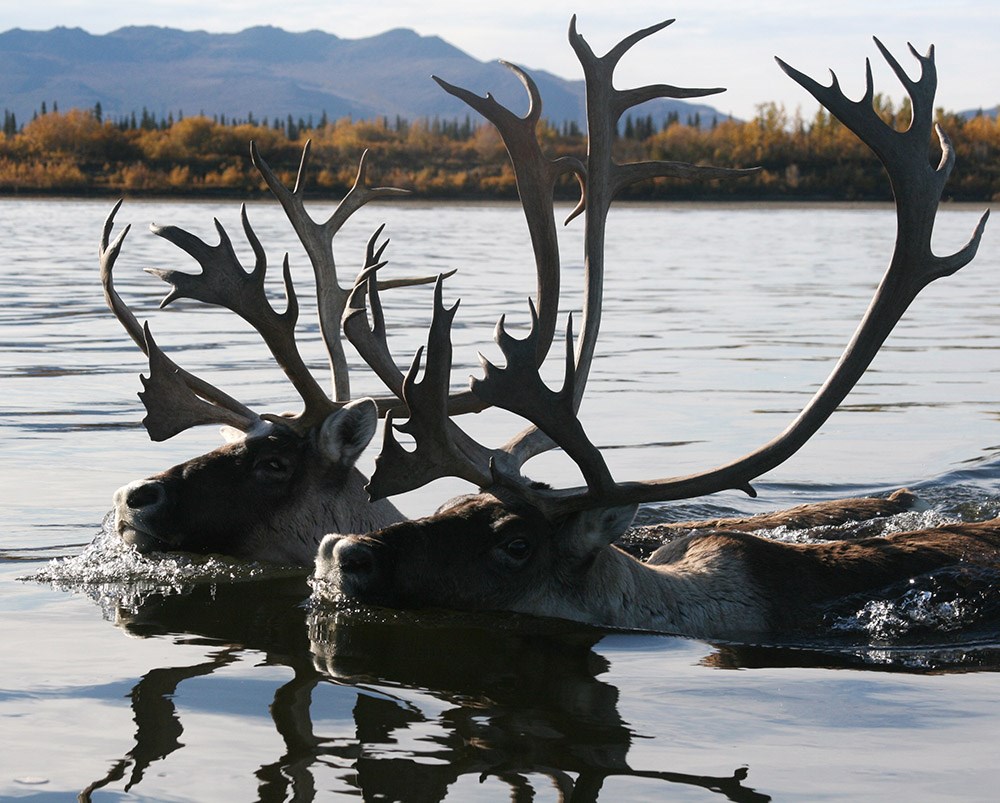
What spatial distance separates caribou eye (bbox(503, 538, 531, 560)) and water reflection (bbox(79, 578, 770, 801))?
0.86ft

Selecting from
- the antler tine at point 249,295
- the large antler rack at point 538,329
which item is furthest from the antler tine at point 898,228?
the antler tine at point 249,295

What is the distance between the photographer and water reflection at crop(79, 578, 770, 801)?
4082mm

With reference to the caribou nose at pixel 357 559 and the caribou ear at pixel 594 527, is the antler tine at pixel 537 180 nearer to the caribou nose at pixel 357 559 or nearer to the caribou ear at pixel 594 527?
the caribou ear at pixel 594 527

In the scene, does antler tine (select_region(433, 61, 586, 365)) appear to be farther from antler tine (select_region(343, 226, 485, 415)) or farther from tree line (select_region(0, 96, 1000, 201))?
tree line (select_region(0, 96, 1000, 201))

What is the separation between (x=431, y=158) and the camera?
87.9 m

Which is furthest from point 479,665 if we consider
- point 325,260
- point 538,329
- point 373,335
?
point 325,260

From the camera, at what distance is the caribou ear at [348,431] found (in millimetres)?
6375

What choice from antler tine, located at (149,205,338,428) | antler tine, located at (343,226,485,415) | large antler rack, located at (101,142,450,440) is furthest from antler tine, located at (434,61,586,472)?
antler tine, located at (149,205,338,428)

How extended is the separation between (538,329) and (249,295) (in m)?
1.78

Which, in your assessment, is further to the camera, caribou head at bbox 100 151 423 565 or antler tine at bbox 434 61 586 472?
antler tine at bbox 434 61 586 472

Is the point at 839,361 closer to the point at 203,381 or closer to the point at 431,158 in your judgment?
the point at 203,381

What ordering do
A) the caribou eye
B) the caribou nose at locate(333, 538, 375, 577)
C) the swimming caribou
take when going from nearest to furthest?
the swimming caribou
the caribou nose at locate(333, 538, 375, 577)
the caribou eye

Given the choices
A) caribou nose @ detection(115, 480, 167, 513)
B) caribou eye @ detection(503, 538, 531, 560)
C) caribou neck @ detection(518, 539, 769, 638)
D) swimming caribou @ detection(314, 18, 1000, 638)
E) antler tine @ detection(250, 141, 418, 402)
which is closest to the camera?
swimming caribou @ detection(314, 18, 1000, 638)

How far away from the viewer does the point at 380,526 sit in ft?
21.4
